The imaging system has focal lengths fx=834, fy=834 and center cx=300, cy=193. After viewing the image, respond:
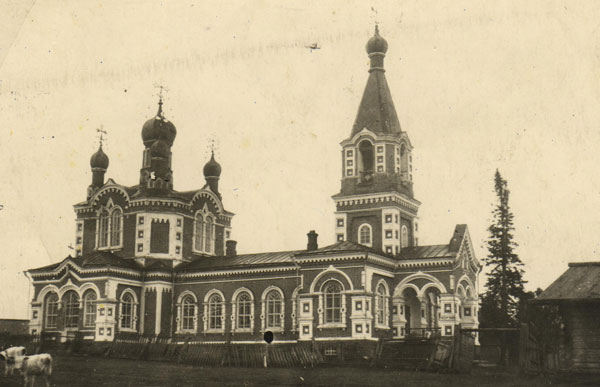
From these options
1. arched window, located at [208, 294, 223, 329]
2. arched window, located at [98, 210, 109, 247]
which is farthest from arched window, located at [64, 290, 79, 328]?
arched window, located at [208, 294, 223, 329]

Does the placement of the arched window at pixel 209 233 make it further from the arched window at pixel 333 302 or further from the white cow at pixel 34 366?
the white cow at pixel 34 366

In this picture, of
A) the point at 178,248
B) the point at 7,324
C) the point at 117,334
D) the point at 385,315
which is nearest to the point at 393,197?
the point at 385,315

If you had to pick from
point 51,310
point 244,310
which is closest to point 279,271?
point 244,310

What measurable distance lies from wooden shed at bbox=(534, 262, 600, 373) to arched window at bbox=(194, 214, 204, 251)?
25.8m

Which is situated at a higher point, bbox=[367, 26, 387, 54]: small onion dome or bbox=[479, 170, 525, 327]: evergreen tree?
bbox=[367, 26, 387, 54]: small onion dome

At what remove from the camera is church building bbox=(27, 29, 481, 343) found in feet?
127

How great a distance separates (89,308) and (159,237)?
226 inches

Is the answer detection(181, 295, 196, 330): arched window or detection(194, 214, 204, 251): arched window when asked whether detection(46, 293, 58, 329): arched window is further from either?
detection(194, 214, 204, 251): arched window

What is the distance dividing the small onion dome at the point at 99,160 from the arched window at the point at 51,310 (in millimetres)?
10187

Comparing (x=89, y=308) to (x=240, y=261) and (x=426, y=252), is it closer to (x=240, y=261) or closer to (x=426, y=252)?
(x=240, y=261)

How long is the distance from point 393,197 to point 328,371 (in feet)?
48.6

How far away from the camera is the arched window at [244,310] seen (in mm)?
43125

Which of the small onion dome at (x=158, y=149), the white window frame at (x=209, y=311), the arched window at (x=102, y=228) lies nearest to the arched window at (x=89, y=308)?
the arched window at (x=102, y=228)

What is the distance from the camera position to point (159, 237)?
46.3 meters
